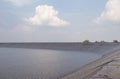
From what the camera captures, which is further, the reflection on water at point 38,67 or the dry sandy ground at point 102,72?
the reflection on water at point 38,67

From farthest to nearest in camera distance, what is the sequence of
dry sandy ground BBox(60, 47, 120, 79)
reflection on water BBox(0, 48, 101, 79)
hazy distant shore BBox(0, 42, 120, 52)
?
1. hazy distant shore BBox(0, 42, 120, 52)
2. reflection on water BBox(0, 48, 101, 79)
3. dry sandy ground BBox(60, 47, 120, 79)

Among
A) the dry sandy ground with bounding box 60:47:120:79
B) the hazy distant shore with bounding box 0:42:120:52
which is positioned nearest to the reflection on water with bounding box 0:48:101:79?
the dry sandy ground with bounding box 60:47:120:79

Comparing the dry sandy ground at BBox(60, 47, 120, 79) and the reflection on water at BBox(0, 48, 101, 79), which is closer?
the dry sandy ground at BBox(60, 47, 120, 79)

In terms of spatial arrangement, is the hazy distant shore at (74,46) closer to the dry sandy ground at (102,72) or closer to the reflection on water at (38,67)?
the reflection on water at (38,67)

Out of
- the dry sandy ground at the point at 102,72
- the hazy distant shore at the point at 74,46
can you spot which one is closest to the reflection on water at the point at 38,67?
the dry sandy ground at the point at 102,72

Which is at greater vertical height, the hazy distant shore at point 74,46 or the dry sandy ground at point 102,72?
the hazy distant shore at point 74,46

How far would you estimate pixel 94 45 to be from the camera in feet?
312

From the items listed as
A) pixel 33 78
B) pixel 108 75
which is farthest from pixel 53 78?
pixel 108 75

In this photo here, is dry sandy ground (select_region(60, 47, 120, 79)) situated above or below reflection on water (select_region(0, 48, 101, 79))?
above

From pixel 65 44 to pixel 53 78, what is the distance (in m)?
94.5

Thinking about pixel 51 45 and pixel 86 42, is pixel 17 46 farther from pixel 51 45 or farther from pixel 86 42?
pixel 86 42

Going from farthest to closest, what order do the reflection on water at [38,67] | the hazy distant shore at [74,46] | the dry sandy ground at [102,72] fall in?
the hazy distant shore at [74,46], the reflection on water at [38,67], the dry sandy ground at [102,72]

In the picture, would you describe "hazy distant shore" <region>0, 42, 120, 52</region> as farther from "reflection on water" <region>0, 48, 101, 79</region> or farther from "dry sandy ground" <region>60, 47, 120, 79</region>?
"dry sandy ground" <region>60, 47, 120, 79</region>

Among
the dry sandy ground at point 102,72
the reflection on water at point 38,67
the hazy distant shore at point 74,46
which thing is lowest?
the reflection on water at point 38,67
